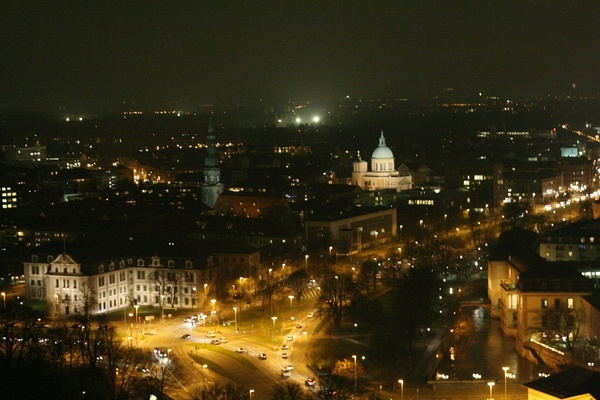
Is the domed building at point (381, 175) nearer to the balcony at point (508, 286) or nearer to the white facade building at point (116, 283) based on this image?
the white facade building at point (116, 283)

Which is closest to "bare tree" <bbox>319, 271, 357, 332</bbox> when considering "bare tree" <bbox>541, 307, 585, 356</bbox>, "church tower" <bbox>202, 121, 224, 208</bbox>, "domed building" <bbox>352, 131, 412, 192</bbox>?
"bare tree" <bbox>541, 307, 585, 356</bbox>

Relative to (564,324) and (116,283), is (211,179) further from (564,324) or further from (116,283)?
(564,324)

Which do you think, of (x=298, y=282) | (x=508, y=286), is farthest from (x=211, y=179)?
(x=508, y=286)

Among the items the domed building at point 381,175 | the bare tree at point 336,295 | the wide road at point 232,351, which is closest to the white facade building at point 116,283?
the wide road at point 232,351

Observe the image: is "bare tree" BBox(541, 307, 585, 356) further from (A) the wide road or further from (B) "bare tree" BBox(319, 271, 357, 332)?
(A) the wide road

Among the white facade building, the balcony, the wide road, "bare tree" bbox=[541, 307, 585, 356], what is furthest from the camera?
the white facade building

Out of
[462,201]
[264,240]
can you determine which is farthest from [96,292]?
[462,201]

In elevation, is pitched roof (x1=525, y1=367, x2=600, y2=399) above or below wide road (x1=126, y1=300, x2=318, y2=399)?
above

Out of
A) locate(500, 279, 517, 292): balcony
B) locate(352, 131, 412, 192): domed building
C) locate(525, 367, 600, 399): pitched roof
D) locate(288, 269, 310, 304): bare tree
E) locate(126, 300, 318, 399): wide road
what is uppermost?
locate(352, 131, 412, 192): domed building

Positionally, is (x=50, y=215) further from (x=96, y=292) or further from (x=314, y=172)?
(x=314, y=172)
